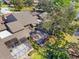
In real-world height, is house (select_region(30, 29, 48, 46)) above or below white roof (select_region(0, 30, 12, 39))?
below

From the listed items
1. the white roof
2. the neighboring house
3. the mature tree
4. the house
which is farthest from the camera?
the mature tree

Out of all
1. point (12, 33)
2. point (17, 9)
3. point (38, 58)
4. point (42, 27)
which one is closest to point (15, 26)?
point (12, 33)

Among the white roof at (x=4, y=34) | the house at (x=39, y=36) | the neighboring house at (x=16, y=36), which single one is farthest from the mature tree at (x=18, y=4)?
the white roof at (x=4, y=34)

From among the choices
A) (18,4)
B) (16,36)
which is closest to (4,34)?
(16,36)

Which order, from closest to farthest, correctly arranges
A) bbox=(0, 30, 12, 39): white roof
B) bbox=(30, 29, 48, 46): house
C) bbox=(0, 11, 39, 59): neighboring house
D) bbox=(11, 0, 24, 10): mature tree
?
bbox=(0, 11, 39, 59): neighboring house
bbox=(0, 30, 12, 39): white roof
bbox=(30, 29, 48, 46): house
bbox=(11, 0, 24, 10): mature tree

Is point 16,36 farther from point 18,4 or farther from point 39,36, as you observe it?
point 18,4

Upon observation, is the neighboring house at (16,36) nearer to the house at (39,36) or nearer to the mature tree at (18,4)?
the house at (39,36)

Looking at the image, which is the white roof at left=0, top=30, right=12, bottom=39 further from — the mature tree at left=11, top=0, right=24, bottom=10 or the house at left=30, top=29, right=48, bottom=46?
the mature tree at left=11, top=0, right=24, bottom=10

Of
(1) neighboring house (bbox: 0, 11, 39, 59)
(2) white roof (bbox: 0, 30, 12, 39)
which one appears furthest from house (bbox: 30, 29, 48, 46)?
(2) white roof (bbox: 0, 30, 12, 39)

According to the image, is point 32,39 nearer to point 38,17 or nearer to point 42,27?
point 42,27
